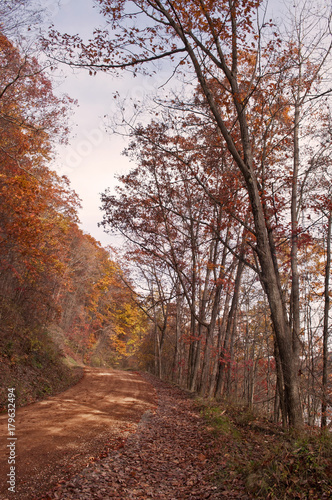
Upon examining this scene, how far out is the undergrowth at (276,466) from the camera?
3.33m

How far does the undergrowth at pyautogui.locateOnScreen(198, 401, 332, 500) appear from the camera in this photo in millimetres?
3326

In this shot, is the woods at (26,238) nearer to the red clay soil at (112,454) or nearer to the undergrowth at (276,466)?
the red clay soil at (112,454)

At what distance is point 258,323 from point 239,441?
15882 millimetres

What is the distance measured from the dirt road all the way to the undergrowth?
6.85ft

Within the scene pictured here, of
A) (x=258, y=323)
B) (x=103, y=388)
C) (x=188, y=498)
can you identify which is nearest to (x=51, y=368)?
(x=103, y=388)

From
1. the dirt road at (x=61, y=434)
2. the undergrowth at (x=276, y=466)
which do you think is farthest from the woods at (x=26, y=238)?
the undergrowth at (x=276, y=466)

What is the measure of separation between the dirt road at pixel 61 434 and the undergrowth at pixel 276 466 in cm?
209

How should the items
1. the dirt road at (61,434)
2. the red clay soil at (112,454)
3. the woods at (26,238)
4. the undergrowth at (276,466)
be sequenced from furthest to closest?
the woods at (26,238)
the dirt road at (61,434)
the red clay soil at (112,454)
the undergrowth at (276,466)

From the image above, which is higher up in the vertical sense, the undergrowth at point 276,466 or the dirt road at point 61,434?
the undergrowth at point 276,466

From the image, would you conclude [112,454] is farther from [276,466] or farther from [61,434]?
[276,466]

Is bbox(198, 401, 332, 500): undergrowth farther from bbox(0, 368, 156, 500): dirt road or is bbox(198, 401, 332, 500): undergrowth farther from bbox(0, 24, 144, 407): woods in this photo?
bbox(0, 24, 144, 407): woods

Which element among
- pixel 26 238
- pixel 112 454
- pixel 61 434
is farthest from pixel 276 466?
pixel 26 238

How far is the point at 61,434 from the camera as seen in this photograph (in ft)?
18.8

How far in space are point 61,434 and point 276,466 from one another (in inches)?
162
